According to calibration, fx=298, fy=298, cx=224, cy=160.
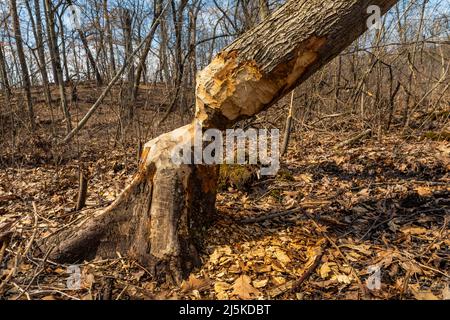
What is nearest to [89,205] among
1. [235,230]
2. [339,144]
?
[235,230]

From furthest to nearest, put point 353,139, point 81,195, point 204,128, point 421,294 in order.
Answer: point 353,139, point 81,195, point 204,128, point 421,294

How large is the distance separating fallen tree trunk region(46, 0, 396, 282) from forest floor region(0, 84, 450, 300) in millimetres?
143

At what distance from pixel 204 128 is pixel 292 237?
1.17 metres

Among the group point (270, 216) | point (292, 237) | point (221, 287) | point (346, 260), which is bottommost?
point (221, 287)

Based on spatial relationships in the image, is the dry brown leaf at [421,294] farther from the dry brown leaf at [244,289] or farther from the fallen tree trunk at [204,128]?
the fallen tree trunk at [204,128]

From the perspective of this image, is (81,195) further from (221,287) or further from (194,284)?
(221,287)

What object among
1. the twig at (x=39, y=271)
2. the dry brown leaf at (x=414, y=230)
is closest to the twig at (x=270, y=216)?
the dry brown leaf at (x=414, y=230)

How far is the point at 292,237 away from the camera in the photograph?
251 centimetres

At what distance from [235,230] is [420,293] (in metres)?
1.35

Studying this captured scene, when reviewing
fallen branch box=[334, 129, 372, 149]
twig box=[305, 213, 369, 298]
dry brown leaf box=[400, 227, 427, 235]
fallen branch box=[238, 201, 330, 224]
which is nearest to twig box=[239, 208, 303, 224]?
fallen branch box=[238, 201, 330, 224]

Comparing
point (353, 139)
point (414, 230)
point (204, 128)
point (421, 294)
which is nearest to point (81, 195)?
point (204, 128)

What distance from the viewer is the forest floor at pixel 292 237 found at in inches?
79.5
